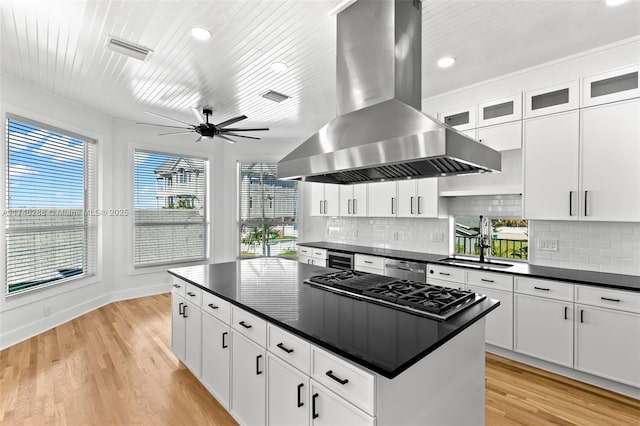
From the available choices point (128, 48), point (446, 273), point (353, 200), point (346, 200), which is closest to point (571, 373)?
point (446, 273)

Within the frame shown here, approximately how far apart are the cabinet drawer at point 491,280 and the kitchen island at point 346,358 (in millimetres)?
1319

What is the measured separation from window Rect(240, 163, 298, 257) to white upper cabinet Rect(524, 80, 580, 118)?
417 centimetres

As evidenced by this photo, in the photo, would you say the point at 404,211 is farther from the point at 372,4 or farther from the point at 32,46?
the point at 32,46

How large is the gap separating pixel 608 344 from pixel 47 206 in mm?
6104

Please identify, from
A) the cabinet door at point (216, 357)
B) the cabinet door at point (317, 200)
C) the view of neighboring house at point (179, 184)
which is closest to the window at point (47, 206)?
the view of neighboring house at point (179, 184)

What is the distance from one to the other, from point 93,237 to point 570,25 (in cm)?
624

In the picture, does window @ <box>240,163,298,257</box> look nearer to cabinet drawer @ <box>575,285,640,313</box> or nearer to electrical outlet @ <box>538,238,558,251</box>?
electrical outlet @ <box>538,238,558,251</box>

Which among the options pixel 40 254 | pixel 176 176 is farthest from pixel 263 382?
pixel 176 176

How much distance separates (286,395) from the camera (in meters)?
1.65

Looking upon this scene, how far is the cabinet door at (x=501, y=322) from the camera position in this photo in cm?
302

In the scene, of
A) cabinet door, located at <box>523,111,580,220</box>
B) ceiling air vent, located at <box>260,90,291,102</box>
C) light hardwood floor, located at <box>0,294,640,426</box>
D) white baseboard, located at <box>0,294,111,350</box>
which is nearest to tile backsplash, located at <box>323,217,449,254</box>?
cabinet door, located at <box>523,111,580,220</box>

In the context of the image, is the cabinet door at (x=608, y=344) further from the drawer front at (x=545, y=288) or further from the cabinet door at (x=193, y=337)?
the cabinet door at (x=193, y=337)

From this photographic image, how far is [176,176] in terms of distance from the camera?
228 inches

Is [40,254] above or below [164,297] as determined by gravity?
above
